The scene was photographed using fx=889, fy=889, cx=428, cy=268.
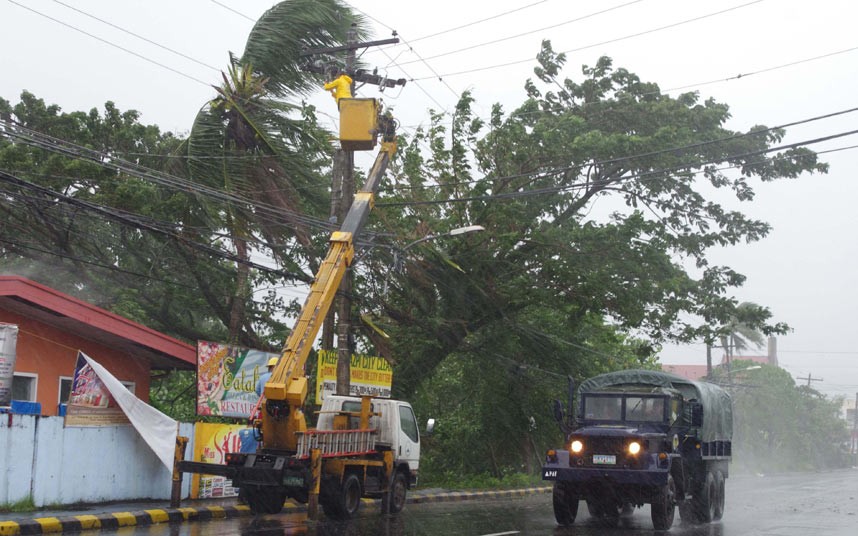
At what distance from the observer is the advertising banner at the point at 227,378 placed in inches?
712

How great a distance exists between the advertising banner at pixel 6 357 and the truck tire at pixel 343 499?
5.57 metres

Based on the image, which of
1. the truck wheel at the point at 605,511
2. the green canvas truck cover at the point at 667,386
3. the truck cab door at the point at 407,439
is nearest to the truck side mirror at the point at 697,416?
the green canvas truck cover at the point at 667,386

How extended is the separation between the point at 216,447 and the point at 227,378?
1.45 metres

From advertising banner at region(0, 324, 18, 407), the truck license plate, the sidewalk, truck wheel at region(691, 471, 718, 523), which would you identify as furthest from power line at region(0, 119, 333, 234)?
truck wheel at region(691, 471, 718, 523)

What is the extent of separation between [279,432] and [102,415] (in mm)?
3606

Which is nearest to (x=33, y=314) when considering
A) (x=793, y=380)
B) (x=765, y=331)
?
(x=765, y=331)

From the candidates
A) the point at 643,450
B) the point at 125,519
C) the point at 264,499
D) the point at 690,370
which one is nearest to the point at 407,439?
the point at 264,499

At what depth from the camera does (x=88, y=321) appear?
54.8 feet

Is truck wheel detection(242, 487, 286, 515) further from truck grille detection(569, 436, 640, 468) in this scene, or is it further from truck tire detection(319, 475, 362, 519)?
truck grille detection(569, 436, 640, 468)

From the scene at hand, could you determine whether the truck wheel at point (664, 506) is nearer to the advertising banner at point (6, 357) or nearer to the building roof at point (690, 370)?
the advertising banner at point (6, 357)

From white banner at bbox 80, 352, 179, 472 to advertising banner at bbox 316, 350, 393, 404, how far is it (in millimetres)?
4678

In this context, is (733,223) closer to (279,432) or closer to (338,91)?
(338,91)

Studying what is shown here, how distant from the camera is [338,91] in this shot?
20234mm

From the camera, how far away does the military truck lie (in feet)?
50.1
